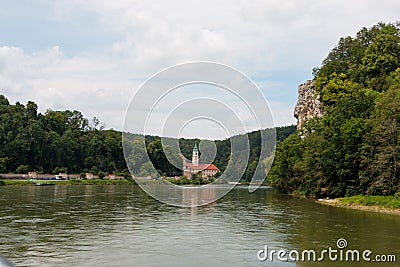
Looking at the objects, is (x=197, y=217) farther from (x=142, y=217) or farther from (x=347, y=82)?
(x=347, y=82)

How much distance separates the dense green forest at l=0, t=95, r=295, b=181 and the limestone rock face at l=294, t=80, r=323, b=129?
32.2ft

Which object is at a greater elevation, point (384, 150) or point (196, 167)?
point (384, 150)

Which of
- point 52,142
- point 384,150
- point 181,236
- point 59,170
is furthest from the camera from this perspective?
point 52,142

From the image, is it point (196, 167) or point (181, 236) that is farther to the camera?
point (196, 167)

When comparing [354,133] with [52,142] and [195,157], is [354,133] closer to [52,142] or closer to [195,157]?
[195,157]

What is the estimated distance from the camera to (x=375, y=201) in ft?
116

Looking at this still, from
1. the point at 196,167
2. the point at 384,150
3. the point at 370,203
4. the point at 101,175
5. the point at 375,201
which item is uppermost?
the point at 384,150

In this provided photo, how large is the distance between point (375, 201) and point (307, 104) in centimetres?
3419

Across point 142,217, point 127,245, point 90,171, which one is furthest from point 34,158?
point 127,245

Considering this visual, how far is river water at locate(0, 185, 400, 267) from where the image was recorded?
1608 cm

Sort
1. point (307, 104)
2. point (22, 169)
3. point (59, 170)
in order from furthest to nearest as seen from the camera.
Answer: point (59, 170) < point (22, 169) < point (307, 104)

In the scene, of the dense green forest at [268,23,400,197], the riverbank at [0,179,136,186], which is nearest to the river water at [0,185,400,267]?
the dense green forest at [268,23,400,197]

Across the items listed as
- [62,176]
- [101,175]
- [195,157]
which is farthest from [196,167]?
[62,176]

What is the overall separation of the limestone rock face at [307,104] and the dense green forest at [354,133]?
1.89 m
